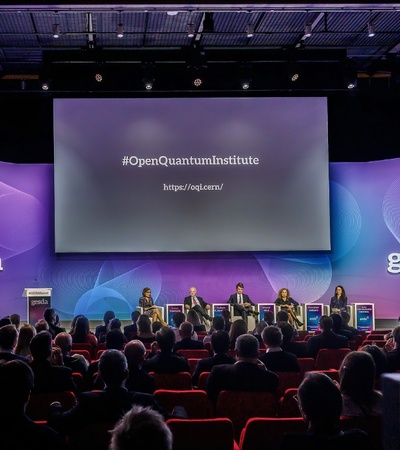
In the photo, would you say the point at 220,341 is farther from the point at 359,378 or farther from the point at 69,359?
the point at 359,378

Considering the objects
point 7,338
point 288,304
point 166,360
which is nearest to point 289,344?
point 166,360

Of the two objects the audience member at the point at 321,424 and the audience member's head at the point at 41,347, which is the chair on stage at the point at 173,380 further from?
the audience member at the point at 321,424

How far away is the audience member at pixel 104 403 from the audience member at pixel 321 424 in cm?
94

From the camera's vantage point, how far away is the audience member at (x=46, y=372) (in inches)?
179

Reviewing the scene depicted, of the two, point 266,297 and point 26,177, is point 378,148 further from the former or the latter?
point 26,177

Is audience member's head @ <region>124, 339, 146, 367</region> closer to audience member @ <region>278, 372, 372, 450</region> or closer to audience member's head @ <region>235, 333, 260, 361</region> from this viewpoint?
audience member's head @ <region>235, 333, 260, 361</region>

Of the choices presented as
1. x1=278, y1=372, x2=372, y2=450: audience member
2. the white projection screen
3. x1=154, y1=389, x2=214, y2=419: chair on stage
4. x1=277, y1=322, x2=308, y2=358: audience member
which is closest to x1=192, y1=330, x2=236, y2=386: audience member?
x1=154, y1=389, x2=214, y2=419: chair on stage

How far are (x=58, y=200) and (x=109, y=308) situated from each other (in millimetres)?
2730

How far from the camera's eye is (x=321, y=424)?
8.87 feet

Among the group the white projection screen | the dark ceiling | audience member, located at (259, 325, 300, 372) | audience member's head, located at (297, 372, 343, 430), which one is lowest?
audience member, located at (259, 325, 300, 372)

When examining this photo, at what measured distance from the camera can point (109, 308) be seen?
47.0 ft

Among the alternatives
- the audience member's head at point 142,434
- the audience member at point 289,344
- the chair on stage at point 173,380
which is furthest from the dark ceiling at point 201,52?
the audience member's head at point 142,434

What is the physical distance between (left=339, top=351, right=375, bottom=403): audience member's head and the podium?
10293mm

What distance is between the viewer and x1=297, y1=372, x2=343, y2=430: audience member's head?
2.71m
